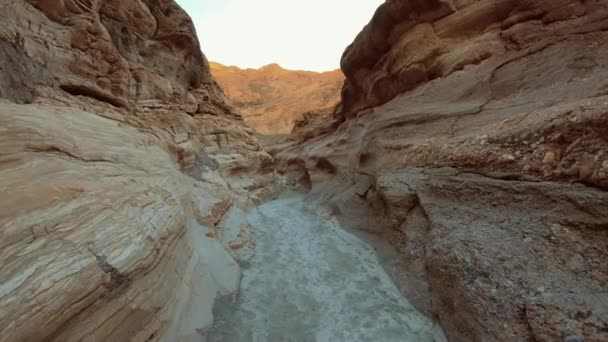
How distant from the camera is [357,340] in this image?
112 inches

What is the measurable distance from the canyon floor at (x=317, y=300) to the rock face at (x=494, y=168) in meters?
0.38

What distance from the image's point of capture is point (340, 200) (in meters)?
7.10

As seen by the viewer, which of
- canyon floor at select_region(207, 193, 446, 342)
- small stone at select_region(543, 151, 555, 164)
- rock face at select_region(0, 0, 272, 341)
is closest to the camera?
rock face at select_region(0, 0, 272, 341)

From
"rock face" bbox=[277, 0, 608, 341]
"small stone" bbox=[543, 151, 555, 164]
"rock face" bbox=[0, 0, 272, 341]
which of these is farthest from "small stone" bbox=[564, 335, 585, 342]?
"rock face" bbox=[0, 0, 272, 341]

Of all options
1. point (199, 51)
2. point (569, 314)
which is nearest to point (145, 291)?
point (569, 314)

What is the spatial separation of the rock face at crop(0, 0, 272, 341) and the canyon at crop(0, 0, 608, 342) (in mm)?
19

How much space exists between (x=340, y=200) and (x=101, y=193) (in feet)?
18.0

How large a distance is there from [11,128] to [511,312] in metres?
4.95

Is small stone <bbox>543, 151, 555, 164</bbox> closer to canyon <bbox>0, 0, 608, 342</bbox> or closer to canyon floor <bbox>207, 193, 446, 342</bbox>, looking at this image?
canyon <bbox>0, 0, 608, 342</bbox>

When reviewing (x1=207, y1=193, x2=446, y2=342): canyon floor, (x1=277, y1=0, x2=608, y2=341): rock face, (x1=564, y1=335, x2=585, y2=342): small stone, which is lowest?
(x1=207, y1=193, x2=446, y2=342): canyon floor

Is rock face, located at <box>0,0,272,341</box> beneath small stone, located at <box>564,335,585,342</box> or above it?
above

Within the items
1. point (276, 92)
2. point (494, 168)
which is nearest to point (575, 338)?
point (494, 168)

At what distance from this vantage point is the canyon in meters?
2.09

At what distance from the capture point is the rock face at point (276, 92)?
33.4 m
